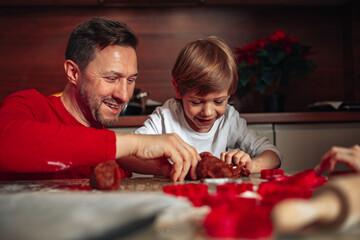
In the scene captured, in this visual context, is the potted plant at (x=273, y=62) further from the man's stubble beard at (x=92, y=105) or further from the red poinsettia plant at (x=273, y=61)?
the man's stubble beard at (x=92, y=105)

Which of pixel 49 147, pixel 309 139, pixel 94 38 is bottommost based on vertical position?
pixel 309 139

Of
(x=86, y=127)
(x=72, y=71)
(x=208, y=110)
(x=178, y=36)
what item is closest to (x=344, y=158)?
(x=86, y=127)

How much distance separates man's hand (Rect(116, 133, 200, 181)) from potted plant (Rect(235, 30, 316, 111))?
4.62ft

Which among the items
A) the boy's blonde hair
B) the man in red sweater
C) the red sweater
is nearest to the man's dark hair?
the man in red sweater

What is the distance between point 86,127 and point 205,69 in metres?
0.63

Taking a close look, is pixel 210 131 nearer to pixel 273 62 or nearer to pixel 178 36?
pixel 273 62

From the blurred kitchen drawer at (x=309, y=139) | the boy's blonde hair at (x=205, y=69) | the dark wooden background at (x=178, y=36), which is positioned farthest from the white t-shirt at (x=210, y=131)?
the dark wooden background at (x=178, y=36)

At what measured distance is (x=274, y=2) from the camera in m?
2.32

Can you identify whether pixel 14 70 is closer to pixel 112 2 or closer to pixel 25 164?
pixel 112 2

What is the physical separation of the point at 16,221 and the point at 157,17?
7.14ft

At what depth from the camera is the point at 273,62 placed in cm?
205

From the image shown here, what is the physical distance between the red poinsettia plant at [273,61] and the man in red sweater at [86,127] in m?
1.04

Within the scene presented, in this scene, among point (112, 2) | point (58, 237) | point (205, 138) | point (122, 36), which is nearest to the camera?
point (58, 237)

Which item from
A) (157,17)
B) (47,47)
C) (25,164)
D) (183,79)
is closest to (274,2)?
(157,17)
